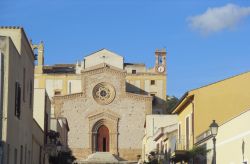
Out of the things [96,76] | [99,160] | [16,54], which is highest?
[96,76]

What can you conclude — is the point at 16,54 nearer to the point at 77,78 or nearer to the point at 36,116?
the point at 36,116

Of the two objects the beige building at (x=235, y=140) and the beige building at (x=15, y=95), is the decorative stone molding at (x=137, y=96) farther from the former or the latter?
the beige building at (x=235, y=140)

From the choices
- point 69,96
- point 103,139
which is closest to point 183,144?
point 69,96

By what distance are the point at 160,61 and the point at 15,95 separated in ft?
276

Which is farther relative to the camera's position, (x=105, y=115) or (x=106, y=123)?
(x=106, y=123)

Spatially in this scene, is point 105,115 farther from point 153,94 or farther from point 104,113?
point 153,94

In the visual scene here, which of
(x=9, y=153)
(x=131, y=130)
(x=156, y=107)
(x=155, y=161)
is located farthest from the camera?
(x=156, y=107)

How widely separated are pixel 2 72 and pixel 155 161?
98.5ft

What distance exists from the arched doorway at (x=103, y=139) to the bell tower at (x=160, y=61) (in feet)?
44.0

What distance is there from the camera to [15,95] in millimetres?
25797

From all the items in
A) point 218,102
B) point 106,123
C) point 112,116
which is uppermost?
point 112,116

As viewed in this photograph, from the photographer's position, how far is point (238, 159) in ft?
83.7

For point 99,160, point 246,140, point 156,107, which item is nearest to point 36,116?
point 246,140

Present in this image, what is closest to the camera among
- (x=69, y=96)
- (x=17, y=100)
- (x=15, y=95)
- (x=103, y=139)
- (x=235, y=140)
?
(x=15, y=95)
